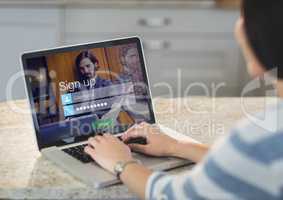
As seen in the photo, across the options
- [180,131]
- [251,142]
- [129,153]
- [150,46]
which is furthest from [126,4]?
[251,142]

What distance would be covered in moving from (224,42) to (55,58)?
204cm

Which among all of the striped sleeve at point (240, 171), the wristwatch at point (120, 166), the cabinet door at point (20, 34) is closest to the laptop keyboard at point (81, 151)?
the wristwatch at point (120, 166)

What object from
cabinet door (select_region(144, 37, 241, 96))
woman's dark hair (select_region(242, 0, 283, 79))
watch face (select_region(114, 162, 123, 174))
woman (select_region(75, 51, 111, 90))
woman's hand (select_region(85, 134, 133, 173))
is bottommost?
cabinet door (select_region(144, 37, 241, 96))

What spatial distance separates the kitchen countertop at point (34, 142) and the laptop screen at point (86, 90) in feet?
0.32

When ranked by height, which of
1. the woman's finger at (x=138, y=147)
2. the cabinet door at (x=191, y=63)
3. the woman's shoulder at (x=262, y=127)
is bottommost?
the cabinet door at (x=191, y=63)

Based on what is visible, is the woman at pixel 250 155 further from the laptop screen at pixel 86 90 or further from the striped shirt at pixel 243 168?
the laptop screen at pixel 86 90

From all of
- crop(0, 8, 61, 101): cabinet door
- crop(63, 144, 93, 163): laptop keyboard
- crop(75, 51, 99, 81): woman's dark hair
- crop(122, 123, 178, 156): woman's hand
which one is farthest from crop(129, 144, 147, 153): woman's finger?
crop(0, 8, 61, 101): cabinet door

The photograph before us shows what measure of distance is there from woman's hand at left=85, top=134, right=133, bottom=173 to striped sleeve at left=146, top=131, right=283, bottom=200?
27 cm

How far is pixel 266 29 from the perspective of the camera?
1015 mm

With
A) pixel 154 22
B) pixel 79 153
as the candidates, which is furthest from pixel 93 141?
pixel 154 22

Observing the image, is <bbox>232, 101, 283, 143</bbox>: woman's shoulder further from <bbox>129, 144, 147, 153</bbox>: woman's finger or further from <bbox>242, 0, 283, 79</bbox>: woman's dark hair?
<bbox>129, 144, 147, 153</bbox>: woman's finger

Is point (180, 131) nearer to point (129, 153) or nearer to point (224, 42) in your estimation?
point (129, 153)

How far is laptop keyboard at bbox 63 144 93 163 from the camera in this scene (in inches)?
52.8

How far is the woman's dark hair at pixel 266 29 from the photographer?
1004 mm
